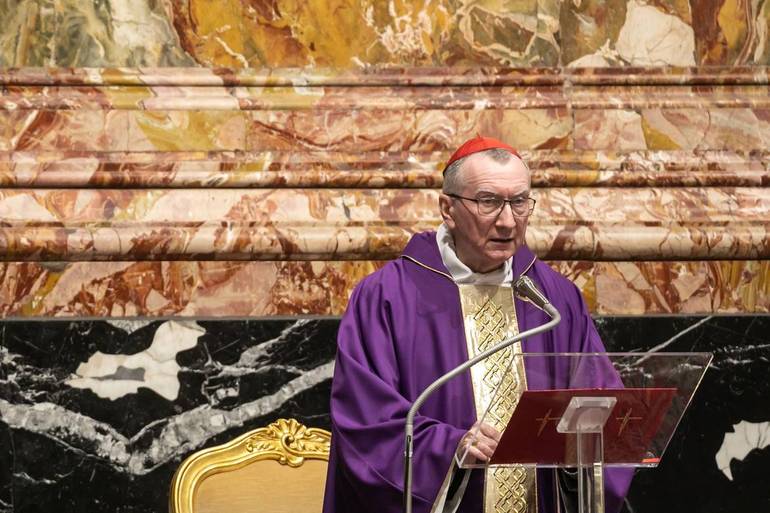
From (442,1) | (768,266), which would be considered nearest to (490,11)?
(442,1)

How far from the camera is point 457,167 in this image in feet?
14.5

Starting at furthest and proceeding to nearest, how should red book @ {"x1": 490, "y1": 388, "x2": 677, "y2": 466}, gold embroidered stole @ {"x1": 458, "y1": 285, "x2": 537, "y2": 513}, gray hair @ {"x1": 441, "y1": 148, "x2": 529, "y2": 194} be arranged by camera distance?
1. gray hair @ {"x1": 441, "y1": 148, "x2": 529, "y2": 194}
2. gold embroidered stole @ {"x1": 458, "y1": 285, "x2": 537, "y2": 513}
3. red book @ {"x1": 490, "y1": 388, "x2": 677, "y2": 466}

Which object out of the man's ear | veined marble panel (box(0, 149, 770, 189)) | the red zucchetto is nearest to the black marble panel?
veined marble panel (box(0, 149, 770, 189))

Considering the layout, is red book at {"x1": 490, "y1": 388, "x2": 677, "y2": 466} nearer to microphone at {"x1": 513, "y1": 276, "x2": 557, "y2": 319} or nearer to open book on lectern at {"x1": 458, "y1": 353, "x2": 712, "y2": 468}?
open book on lectern at {"x1": 458, "y1": 353, "x2": 712, "y2": 468}

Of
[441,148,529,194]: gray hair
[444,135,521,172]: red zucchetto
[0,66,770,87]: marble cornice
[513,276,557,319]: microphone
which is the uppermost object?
[0,66,770,87]: marble cornice

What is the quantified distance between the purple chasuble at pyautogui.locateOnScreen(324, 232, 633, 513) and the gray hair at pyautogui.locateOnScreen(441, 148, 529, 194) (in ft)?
0.83

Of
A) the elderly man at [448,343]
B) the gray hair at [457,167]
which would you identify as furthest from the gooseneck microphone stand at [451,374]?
the gray hair at [457,167]

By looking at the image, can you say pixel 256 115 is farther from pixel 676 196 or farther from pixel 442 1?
pixel 676 196

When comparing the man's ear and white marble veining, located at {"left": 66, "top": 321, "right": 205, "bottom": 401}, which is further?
white marble veining, located at {"left": 66, "top": 321, "right": 205, "bottom": 401}

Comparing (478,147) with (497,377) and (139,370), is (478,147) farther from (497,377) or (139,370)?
(139,370)

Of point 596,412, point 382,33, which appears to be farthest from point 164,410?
point 596,412

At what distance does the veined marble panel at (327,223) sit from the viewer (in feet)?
17.1

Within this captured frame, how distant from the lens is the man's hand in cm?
357

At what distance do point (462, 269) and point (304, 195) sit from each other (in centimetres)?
108
